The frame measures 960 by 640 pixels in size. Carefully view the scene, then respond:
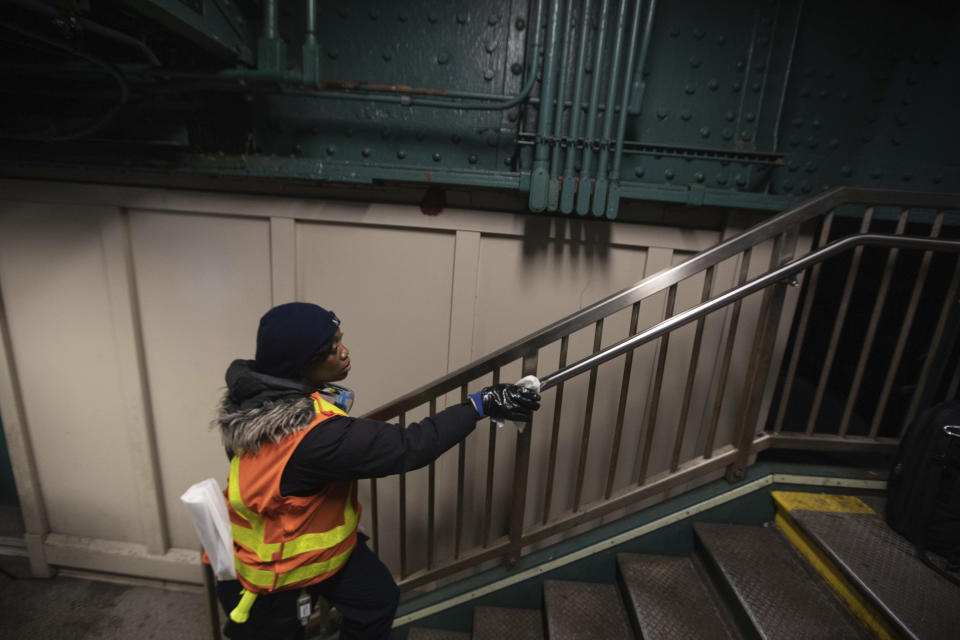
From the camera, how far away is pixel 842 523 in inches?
78.8

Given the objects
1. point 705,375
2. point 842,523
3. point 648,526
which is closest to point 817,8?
point 705,375

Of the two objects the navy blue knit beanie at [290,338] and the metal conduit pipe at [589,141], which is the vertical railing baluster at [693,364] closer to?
the metal conduit pipe at [589,141]

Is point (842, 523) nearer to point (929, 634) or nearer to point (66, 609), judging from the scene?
point (929, 634)

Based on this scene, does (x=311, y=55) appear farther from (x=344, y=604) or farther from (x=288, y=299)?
(x=344, y=604)

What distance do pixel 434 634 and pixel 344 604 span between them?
2.35 feet

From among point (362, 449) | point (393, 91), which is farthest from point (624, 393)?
point (393, 91)

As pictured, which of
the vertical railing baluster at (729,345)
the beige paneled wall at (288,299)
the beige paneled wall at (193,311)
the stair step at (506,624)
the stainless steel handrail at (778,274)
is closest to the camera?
the stainless steel handrail at (778,274)

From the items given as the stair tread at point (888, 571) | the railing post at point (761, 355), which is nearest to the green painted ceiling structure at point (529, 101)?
the railing post at point (761, 355)

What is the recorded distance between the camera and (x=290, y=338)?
4.97 ft

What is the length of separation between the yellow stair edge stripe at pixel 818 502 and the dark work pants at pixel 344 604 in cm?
190

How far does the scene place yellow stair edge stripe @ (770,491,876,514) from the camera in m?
2.08

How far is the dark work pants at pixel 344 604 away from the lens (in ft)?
5.83

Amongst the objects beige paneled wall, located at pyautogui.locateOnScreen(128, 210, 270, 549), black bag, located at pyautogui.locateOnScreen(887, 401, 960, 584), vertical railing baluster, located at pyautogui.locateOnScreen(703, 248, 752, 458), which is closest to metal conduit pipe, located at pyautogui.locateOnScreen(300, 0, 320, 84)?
beige paneled wall, located at pyautogui.locateOnScreen(128, 210, 270, 549)

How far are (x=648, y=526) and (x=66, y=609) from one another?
4193 millimetres
